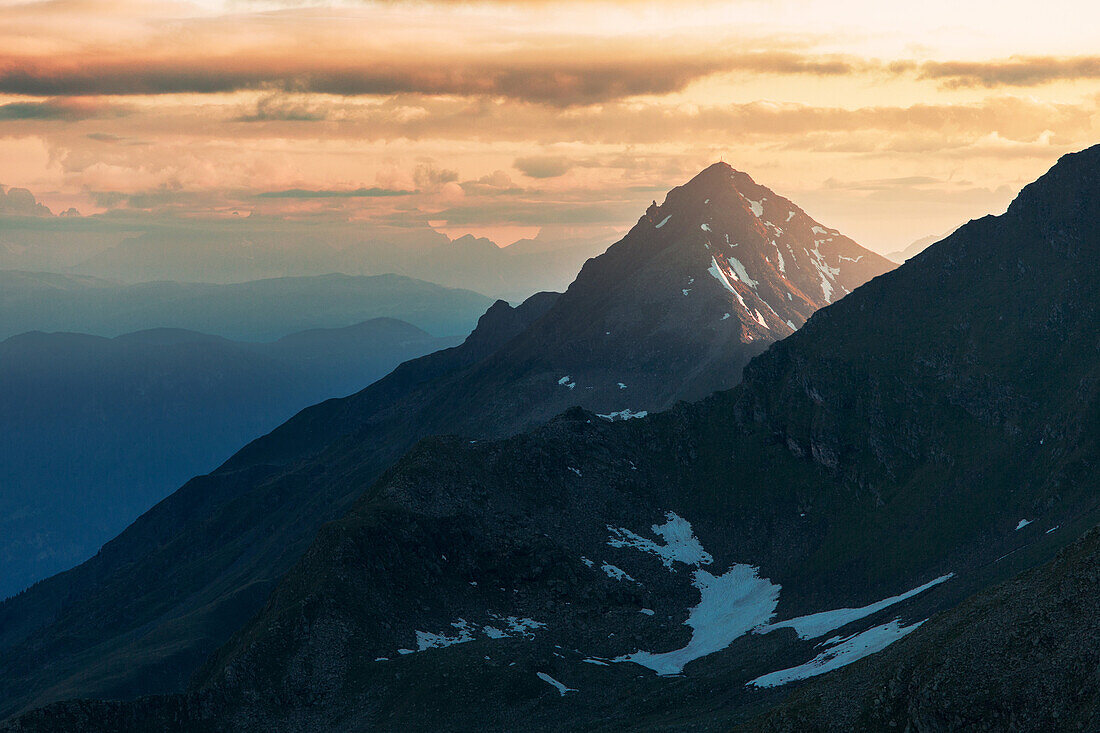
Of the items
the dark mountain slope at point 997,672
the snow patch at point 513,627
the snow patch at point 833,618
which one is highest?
the dark mountain slope at point 997,672

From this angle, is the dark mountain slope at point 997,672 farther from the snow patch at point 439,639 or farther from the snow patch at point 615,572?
the snow patch at point 615,572

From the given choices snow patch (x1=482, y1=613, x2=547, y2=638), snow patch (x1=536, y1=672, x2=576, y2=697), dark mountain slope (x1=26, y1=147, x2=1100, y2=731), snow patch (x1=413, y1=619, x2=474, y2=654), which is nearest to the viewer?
dark mountain slope (x1=26, y1=147, x2=1100, y2=731)

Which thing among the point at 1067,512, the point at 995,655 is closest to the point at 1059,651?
the point at 995,655

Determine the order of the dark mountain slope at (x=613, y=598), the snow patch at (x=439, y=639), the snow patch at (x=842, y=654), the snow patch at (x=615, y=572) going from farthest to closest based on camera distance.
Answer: the snow patch at (x=615, y=572) → the snow patch at (x=439, y=639) → the dark mountain slope at (x=613, y=598) → the snow patch at (x=842, y=654)

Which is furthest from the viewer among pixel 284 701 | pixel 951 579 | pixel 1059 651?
pixel 951 579

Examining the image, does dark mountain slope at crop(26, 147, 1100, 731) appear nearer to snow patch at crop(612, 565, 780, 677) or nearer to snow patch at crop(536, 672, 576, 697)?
snow patch at crop(536, 672, 576, 697)

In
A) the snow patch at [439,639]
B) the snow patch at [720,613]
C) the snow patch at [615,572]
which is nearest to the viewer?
the snow patch at [439,639]

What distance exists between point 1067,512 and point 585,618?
8314 cm

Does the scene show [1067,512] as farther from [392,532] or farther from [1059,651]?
[392,532]

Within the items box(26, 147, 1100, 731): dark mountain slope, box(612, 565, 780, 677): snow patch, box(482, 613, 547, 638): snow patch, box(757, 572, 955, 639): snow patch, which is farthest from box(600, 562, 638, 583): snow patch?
box(757, 572, 955, 639): snow patch

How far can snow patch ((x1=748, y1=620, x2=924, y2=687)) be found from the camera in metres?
123

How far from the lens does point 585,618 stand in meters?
170

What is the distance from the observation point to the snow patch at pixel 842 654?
122812 mm

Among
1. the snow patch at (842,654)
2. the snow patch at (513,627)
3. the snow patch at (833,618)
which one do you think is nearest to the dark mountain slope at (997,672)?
the snow patch at (842,654)
